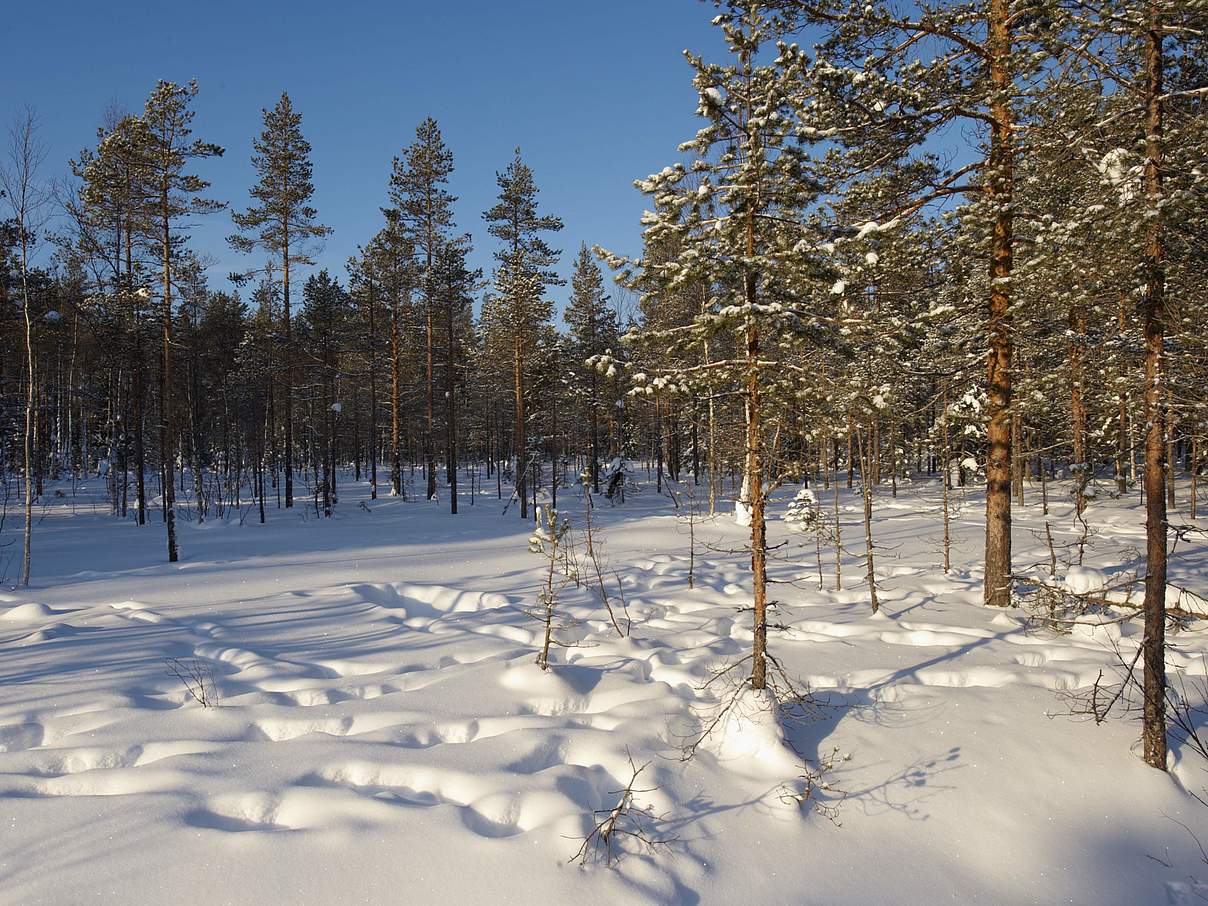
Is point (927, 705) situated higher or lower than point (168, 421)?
lower

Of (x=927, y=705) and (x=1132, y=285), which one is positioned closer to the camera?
(x=1132, y=285)

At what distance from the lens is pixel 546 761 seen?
16.3 ft

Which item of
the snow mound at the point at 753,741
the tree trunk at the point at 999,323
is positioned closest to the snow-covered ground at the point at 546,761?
the snow mound at the point at 753,741

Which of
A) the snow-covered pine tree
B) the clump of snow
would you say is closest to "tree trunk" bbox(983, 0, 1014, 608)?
the clump of snow

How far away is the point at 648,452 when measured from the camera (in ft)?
181

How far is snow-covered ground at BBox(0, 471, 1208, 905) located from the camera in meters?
3.76

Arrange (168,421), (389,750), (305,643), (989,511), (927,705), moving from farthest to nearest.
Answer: (168,421) < (989,511) < (305,643) < (927,705) < (389,750)

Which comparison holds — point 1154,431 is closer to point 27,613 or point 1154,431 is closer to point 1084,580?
point 1084,580

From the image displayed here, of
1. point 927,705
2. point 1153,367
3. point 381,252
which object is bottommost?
point 927,705

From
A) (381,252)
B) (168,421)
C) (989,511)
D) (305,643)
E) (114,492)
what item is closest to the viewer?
(305,643)

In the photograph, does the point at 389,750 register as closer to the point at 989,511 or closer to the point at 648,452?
the point at 989,511

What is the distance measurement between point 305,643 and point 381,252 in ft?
74.3

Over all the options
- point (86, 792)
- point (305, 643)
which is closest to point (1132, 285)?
point (86, 792)

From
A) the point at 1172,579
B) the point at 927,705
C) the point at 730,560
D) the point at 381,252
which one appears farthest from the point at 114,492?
the point at 1172,579
